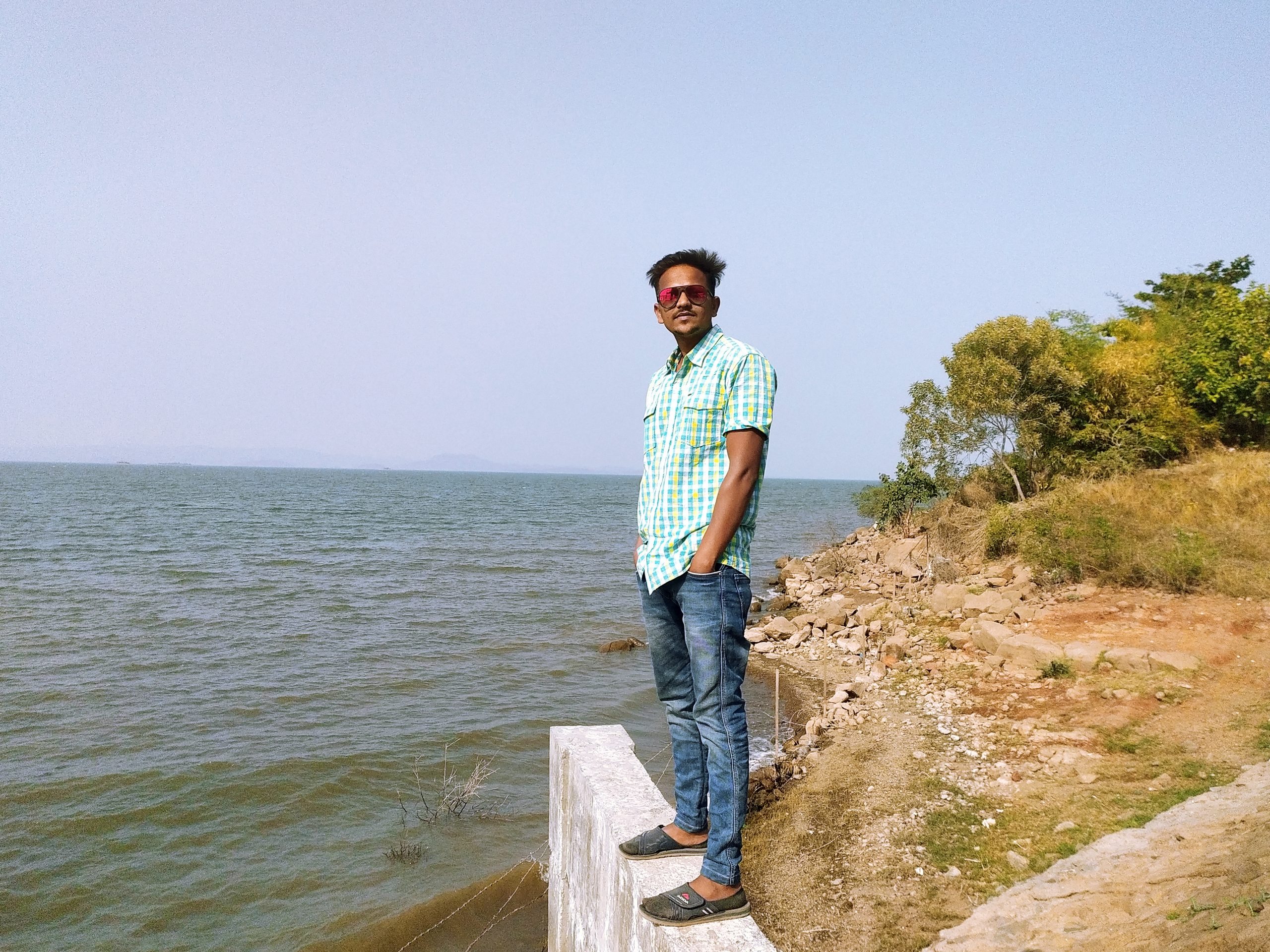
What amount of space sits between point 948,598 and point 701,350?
11.7 meters

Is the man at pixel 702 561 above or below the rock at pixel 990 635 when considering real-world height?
above

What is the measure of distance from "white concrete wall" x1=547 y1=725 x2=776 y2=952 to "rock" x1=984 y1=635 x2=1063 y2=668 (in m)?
7.00

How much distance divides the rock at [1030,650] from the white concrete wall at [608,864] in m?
7.00

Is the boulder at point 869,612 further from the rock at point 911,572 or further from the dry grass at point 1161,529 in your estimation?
the dry grass at point 1161,529

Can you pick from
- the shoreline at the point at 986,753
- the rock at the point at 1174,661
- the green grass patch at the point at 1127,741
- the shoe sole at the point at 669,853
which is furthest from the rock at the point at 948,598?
the shoe sole at the point at 669,853

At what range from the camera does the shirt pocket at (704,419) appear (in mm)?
2604

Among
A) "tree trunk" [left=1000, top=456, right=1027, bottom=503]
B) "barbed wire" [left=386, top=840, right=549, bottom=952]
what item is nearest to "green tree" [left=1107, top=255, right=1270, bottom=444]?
"tree trunk" [left=1000, top=456, right=1027, bottom=503]

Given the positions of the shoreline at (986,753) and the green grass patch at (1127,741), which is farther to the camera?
the green grass patch at (1127,741)

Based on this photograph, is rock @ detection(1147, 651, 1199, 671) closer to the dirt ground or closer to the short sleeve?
the dirt ground

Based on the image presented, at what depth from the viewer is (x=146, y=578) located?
2288 centimetres

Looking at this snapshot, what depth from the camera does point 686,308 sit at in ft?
9.19

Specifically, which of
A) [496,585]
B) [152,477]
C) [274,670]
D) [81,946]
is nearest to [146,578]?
[496,585]

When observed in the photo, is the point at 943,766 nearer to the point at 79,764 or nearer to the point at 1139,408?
the point at 79,764

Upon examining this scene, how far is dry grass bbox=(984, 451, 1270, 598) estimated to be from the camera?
10359 mm
